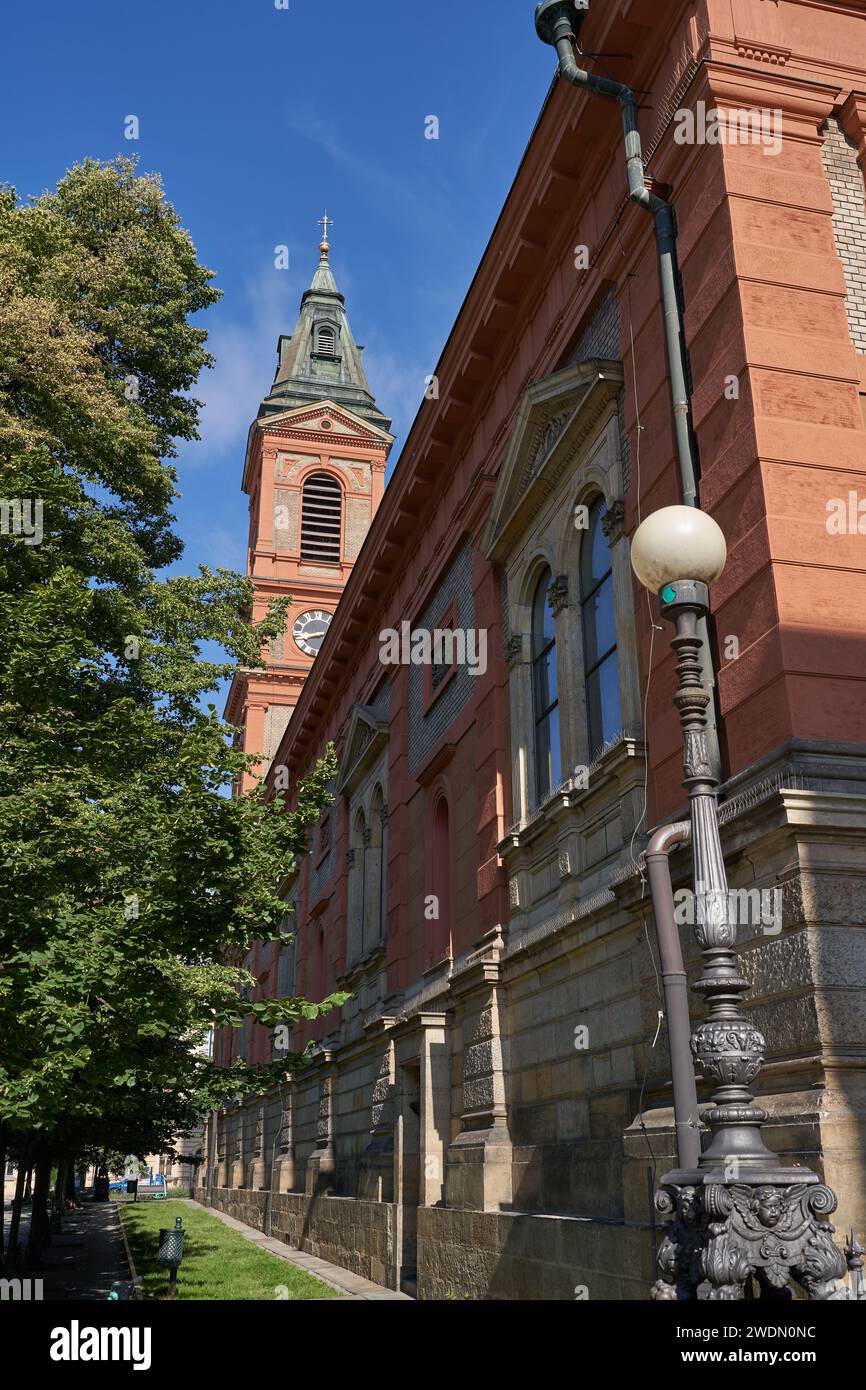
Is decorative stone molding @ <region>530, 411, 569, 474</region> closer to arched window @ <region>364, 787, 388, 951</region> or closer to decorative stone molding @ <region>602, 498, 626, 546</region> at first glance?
decorative stone molding @ <region>602, 498, 626, 546</region>

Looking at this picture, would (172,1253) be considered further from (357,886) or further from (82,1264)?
(82,1264)

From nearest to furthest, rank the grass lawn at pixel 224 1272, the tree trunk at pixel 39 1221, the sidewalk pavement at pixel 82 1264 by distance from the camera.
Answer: the grass lawn at pixel 224 1272 < the sidewalk pavement at pixel 82 1264 < the tree trunk at pixel 39 1221

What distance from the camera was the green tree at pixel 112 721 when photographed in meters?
10.5

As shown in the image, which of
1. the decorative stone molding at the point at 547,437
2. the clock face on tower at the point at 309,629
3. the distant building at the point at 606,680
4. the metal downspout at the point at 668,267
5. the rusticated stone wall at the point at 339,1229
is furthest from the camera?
the clock face on tower at the point at 309,629

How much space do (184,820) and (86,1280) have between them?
1386 cm

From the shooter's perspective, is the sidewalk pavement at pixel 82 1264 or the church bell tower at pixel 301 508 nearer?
the sidewalk pavement at pixel 82 1264

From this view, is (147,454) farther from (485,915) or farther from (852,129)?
(852,129)

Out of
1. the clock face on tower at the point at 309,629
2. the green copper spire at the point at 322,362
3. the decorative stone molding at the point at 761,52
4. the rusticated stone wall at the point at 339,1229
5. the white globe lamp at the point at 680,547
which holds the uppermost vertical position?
the green copper spire at the point at 322,362

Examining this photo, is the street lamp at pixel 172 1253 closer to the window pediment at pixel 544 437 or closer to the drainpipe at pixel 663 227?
the window pediment at pixel 544 437

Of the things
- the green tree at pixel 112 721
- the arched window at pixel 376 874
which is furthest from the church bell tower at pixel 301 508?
the green tree at pixel 112 721

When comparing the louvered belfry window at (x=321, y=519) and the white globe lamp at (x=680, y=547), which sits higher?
the louvered belfry window at (x=321, y=519)

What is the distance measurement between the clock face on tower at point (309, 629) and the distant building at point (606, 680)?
74.8ft

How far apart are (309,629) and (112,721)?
31.4 meters

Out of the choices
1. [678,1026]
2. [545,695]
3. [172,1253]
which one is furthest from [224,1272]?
[678,1026]
